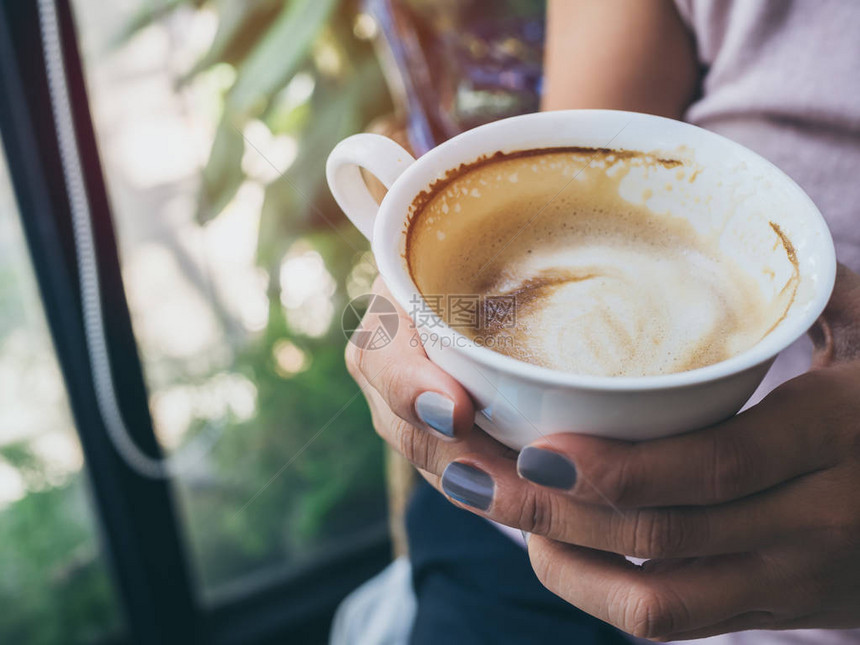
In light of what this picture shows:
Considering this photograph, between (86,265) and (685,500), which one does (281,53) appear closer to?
(86,265)

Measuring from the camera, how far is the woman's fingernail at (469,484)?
0.44 meters

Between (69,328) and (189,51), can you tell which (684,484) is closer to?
(69,328)

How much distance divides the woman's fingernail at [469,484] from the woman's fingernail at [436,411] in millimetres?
41

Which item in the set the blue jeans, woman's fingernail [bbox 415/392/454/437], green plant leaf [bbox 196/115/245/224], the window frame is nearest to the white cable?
the window frame

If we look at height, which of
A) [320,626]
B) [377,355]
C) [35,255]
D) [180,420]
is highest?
[377,355]

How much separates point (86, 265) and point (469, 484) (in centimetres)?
70

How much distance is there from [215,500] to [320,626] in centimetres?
34

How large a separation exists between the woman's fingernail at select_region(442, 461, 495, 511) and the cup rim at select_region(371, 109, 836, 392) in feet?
0.31

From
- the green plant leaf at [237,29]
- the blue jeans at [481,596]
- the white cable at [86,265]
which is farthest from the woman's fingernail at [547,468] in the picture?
the green plant leaf at [237,29]

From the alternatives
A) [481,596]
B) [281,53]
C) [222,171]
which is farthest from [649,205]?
[222,171]

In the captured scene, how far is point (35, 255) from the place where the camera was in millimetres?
915

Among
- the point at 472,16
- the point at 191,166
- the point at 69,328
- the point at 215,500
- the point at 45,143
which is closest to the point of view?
the point at 45,143

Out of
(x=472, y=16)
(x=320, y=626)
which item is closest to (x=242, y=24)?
(x=472, y=16)

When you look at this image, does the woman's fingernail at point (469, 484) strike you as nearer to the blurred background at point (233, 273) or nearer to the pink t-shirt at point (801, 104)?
the pink t-shirt at point (801, 104)
